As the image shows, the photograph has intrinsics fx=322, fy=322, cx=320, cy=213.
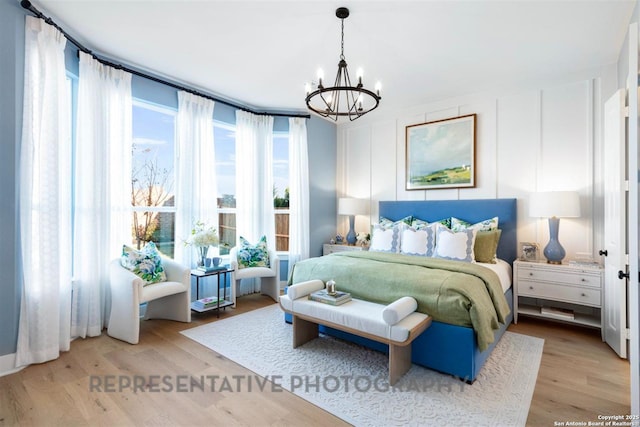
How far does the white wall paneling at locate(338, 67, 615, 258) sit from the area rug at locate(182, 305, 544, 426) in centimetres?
147

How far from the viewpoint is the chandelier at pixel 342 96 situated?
2.53m

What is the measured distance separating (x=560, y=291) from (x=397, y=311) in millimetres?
2235

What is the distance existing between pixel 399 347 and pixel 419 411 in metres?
0.43

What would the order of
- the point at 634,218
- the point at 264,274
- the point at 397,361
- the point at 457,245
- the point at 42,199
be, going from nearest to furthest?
the point at 634,218 → the point at 397,361 → the point at 42,199 → the point at 457,245 → the point at 264,274

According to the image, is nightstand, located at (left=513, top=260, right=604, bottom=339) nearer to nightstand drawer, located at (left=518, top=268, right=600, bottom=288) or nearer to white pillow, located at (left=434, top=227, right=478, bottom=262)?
nightstand drawer, located at (left=518, top=268, right=600, bottom=288)

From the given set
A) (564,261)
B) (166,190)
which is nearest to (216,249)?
(166,190)

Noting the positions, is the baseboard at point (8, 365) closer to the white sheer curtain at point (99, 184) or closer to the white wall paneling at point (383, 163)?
the white sheer curtain at point (99, 184)

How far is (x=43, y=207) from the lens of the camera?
2.66 m

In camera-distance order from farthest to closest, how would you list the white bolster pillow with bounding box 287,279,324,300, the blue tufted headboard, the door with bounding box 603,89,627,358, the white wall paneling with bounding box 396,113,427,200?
the white wall paneling with bounding box 396,113,427,200
the blue tufted headboard
the white bolster pillow with bounding box 287,279,324,300
the door with bounding box 603,89,627,358

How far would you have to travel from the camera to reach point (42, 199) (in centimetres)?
265

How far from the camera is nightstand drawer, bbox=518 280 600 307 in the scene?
3177mm

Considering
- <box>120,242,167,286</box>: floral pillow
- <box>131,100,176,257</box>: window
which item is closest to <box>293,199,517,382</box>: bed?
<box>120,242,167,286</box>: floral pillow

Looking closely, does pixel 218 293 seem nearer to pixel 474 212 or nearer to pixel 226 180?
pixel 226 180

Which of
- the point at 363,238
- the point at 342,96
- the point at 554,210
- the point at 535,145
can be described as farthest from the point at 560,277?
the point at 342,96
